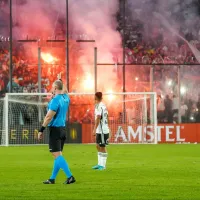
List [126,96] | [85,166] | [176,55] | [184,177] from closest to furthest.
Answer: [184,177] → [85,166] → [126,96] → [176,55]

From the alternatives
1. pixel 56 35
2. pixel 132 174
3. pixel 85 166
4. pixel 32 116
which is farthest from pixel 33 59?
pixel 132 174

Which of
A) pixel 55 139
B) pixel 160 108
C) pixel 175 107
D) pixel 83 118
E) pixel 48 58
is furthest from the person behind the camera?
pixel 175 107

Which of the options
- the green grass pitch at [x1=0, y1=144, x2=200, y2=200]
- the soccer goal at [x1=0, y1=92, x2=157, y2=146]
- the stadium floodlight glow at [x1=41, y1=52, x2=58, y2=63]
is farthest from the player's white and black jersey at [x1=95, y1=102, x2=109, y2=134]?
the stadium floodlight glow at [x1=41, y1=52, x2=58, y2=63]

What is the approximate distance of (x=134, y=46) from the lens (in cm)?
5306

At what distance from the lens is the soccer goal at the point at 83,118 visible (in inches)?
1719

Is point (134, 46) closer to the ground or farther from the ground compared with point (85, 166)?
farther from the ground

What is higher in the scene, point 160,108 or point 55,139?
point 160,108

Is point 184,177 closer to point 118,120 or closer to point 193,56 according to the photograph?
point 118,120

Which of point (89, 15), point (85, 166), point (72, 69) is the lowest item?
point (85, 166)

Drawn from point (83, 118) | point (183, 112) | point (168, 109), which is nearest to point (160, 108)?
point (168, 109)

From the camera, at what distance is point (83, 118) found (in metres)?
50.1

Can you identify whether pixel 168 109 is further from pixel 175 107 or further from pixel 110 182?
pixel 110 182

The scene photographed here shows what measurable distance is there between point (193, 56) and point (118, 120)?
9.11 metres

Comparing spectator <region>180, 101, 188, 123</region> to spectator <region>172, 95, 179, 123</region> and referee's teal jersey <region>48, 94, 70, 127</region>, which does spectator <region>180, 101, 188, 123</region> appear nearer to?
spectator <region>172, 95, 179, 123</region>
